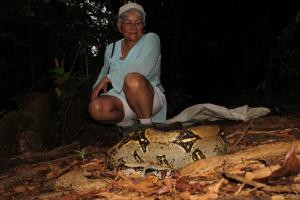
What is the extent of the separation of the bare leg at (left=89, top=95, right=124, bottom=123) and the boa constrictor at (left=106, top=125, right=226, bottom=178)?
1.58m

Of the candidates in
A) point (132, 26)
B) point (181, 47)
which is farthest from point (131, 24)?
point (181, 47)

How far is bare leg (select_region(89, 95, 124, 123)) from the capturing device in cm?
536

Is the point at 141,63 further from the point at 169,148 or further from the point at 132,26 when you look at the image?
the point at 169,148

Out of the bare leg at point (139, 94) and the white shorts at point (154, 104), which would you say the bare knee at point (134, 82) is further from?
the white shorts at point (154, 104)

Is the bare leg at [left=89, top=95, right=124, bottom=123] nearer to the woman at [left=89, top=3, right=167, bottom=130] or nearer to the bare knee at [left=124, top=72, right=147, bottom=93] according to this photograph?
the woman at [left=89, top=3, right=167, bottom=130]

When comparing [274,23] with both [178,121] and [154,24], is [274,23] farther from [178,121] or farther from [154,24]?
[178,121]

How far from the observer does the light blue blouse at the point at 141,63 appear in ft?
17.5

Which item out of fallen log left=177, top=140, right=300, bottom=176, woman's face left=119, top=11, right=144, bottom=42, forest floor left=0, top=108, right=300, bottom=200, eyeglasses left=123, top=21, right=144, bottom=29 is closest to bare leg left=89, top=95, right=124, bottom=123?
forest floor left=0, top=108, right=300, bottom=200

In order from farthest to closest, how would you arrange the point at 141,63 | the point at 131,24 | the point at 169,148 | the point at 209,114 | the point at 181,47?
the point at 181,47, the point at 209,114, the point at 131,24, the point at 141,63, the point at 169,148

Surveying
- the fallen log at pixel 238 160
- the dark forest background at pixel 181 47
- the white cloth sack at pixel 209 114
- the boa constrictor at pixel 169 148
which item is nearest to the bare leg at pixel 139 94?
the white cloth sack at pixel 209 114

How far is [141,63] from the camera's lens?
531cm

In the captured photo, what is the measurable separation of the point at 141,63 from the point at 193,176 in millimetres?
2478

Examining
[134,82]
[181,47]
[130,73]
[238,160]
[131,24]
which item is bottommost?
[238,160]

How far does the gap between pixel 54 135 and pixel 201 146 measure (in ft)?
13.5
